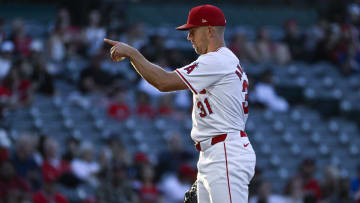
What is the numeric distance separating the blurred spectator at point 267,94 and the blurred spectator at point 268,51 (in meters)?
0.91

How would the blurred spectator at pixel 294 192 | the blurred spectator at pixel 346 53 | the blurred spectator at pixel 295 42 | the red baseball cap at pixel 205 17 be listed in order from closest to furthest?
1. the red baseball cap at pixel 205 17
2. the blurred spectator at pixel 294 192
3. the blurred spectator at pixel 295 42
4. the blurred spectator at pixel 346 53

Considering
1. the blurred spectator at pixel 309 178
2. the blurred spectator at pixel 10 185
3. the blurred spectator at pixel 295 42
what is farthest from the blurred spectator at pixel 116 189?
the blurred spectator at pixel 295 42

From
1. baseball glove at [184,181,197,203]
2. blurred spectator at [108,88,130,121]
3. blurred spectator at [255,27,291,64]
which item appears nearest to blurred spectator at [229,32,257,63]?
blurred spectator at [255,27,291,64]

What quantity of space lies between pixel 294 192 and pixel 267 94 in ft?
9.79

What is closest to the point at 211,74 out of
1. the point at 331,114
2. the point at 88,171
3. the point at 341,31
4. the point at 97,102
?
the point at 88,171

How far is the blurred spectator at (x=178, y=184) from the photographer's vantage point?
1150 centimetres

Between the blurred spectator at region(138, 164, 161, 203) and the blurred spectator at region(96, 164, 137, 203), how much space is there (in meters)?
0.17

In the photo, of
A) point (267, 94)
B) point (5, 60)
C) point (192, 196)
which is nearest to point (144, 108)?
point (5, 60)

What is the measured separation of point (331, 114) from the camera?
51.2 feet

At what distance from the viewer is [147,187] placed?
37.0 feet

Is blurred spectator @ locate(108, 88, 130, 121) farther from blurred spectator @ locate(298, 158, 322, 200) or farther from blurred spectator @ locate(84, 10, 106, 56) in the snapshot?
blurred spectator @ locate(298, 158, 322, 200)

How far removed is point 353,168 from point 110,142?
4.86 metres

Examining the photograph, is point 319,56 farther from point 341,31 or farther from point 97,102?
point 97,102

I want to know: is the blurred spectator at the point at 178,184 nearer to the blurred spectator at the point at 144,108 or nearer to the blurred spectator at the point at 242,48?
the blurred spectator at the point at 144,108
